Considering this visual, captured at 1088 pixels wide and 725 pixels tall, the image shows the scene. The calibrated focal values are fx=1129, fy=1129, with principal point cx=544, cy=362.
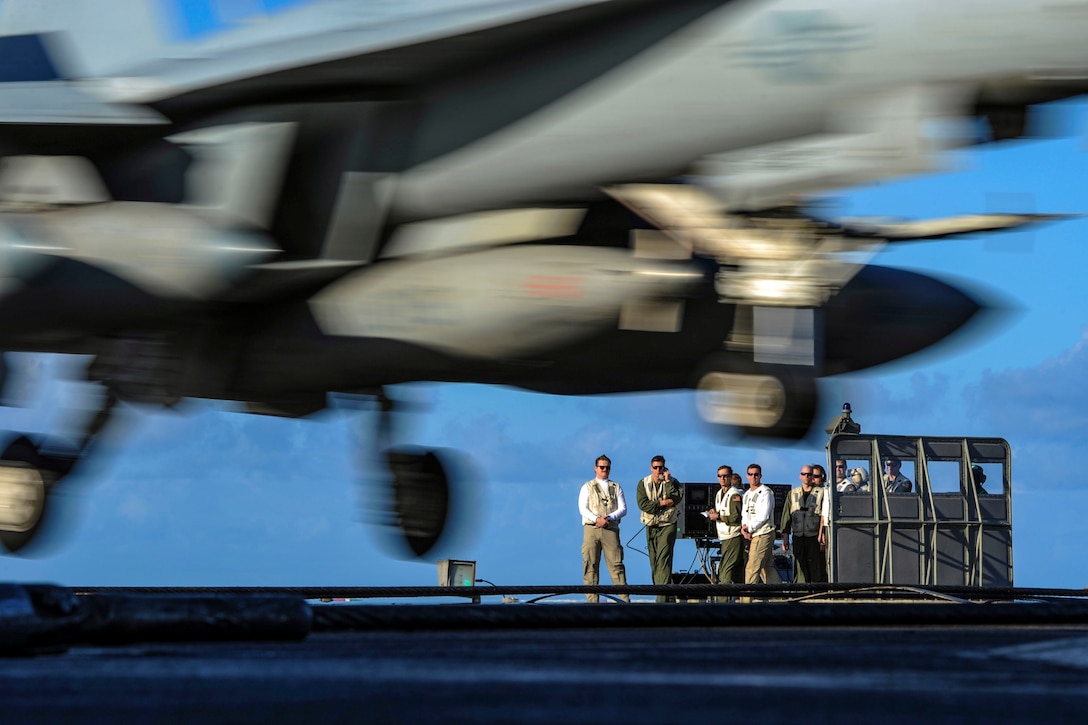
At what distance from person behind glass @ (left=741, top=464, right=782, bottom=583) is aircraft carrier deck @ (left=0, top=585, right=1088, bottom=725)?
6.56 m

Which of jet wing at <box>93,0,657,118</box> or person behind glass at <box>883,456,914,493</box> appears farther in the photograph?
person behind glass at <box>883,456,914,493</box>

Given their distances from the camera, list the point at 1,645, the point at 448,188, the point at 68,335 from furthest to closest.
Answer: the point at 68,335 < the point at 448,188 < the point at 1,645

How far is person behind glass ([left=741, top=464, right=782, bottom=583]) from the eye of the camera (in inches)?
410

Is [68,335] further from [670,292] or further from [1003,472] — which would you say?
[1003,472]

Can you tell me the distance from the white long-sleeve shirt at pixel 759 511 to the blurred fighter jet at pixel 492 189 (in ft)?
10.2

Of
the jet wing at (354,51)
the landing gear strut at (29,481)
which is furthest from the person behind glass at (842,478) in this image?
the landing gear strut at (29,481)

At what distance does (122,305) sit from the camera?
7.85 m

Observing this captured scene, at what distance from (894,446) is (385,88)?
617cm

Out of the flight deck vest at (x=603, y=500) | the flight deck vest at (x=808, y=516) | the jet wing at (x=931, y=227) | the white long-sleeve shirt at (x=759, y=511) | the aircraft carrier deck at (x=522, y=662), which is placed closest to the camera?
the aircraft carrier deck at (x=522, y=662)

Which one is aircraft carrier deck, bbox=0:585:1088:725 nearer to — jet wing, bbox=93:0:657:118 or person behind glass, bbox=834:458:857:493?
jet wing, bbox=93:0:657:118

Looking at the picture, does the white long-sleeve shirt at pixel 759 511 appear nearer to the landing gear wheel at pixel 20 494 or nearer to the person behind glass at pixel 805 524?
the person behind glass at pixel 805 524

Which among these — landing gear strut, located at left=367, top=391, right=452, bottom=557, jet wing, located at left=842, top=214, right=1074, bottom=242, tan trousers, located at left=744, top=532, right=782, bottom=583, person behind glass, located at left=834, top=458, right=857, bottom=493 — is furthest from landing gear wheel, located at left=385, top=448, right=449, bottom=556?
jet wing, located at left=842, top=214, right=1074, bottom=242

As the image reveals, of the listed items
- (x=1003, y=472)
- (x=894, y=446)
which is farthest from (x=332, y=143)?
(x=1003, y=472)

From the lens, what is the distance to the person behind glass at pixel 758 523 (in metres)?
10.4
